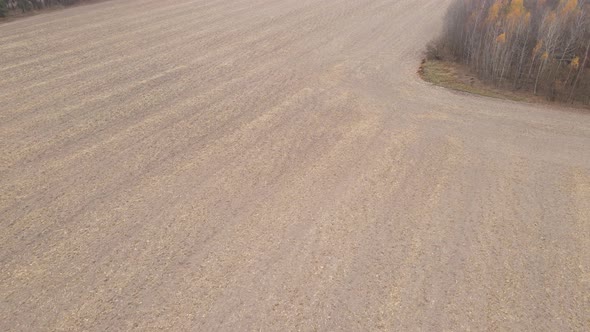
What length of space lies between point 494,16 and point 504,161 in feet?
22.0

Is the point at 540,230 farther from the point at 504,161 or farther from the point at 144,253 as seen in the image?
the point at 144,253

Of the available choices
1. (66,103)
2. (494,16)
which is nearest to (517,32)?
(494,16)

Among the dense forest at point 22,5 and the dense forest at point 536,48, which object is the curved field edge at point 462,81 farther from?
the dense forest at point 22,5

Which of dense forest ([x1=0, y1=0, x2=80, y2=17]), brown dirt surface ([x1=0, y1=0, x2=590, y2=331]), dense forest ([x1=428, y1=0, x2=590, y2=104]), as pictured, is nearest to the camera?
brown dirt surface ([x1=0, y1=0, x2=590, y2=331])

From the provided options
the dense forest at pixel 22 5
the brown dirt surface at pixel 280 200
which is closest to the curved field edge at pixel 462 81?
the brown dirt surface at pixel 280 200

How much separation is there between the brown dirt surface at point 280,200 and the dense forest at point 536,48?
1.41 metres

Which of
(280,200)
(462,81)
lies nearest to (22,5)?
(280,200)

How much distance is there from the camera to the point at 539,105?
1193 cm

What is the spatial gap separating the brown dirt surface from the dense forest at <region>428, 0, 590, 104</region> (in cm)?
141

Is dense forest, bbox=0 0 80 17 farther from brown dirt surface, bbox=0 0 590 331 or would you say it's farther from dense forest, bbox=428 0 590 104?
dense forest, bbox=428 0 590 104

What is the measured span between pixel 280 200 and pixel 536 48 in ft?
30.5

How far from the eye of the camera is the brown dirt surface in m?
6.00

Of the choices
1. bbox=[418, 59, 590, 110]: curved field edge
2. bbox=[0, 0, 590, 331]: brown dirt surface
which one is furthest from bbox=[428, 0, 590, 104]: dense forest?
bbox=[0, 0, 590, 331]: brown dirt surface

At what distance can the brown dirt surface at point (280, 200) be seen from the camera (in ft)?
19.7
